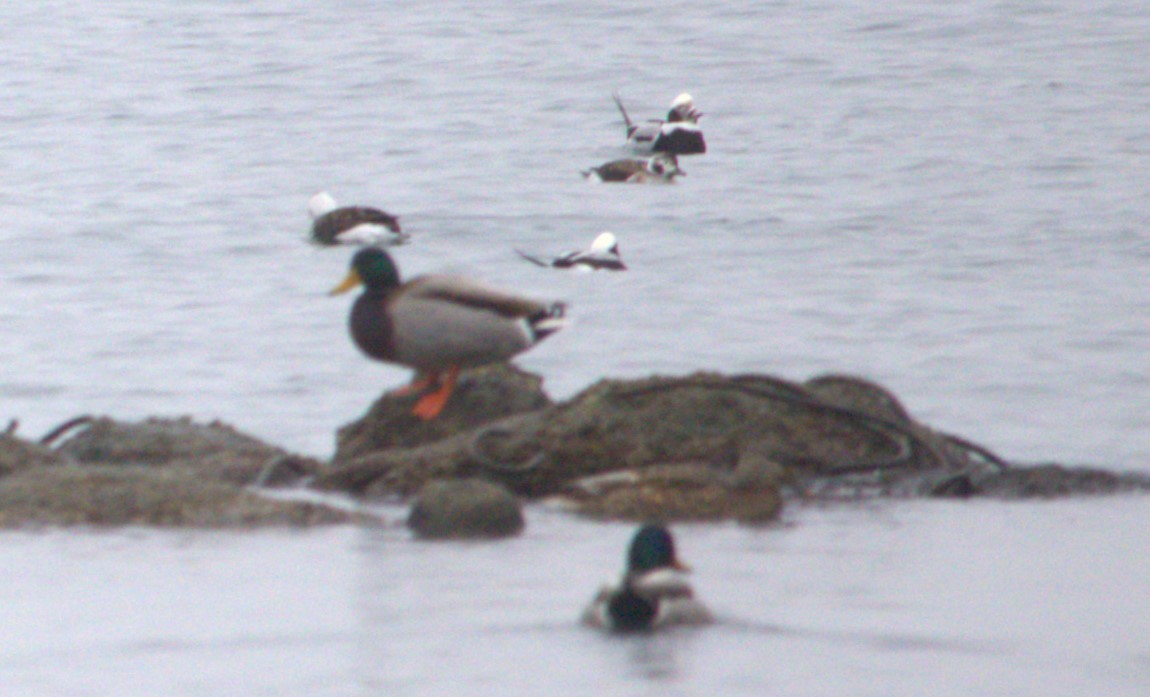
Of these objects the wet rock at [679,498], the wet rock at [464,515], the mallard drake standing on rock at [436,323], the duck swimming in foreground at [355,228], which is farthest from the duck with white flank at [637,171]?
the wet rock at [464,515]

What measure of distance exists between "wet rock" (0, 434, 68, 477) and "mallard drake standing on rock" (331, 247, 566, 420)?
4.51 feet

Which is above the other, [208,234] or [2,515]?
[208,234]

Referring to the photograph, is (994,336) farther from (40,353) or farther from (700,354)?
(40,353)

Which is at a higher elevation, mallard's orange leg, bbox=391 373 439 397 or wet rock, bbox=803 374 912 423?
mallard's orange leg, bbox=391 373 439 397

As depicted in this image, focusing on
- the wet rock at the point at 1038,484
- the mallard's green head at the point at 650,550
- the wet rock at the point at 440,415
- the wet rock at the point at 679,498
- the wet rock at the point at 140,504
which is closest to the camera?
the mallard's green head at the point at 650,550

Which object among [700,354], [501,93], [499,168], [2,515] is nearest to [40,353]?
[700,354]

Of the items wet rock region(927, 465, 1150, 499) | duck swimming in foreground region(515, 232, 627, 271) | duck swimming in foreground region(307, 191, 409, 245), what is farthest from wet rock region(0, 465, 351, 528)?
duck swimming in foreground region(307, 191, 409, 245)

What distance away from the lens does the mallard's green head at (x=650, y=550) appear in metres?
7.47

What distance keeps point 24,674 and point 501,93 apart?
30.6 m

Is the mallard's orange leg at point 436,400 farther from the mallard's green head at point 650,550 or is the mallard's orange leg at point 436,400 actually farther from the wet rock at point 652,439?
the mallard's green head at point 650,550

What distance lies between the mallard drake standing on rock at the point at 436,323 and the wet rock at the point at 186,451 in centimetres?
64

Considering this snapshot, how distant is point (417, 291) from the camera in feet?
33.7

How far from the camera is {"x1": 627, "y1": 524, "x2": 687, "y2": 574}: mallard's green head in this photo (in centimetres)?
747

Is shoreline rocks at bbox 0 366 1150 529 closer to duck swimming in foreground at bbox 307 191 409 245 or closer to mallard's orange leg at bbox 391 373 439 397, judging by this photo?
mallard's orange leg at bbox 391 373 439 397
